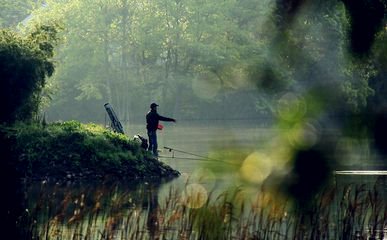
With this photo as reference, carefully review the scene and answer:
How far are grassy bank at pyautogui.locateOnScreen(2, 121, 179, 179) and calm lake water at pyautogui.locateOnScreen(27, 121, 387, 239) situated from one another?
1412mm

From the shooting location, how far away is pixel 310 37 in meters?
82.8

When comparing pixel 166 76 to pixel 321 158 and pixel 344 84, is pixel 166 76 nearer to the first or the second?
pixel 344 84

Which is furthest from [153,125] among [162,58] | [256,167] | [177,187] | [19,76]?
[162,58]

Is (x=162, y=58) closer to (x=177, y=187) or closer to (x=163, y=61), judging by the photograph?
(x=163, y=61)

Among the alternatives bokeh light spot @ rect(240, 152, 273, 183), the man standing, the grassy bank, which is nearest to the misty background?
bokeh light spot @ rect(240, 152, 273, 183)

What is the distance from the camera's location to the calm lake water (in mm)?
17969

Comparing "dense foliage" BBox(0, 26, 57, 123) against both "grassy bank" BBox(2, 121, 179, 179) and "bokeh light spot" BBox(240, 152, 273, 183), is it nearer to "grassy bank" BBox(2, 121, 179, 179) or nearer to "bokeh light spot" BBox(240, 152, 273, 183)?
"grassy bank" BBox(2, 121, 179, 179)

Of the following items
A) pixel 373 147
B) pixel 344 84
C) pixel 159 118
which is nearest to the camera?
pixel 159 118

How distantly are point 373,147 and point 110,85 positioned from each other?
52879mm

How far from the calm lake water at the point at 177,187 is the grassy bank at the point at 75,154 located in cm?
141

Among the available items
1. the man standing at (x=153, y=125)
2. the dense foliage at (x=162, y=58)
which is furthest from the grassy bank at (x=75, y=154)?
the dense foliage at (x=162, y=58)

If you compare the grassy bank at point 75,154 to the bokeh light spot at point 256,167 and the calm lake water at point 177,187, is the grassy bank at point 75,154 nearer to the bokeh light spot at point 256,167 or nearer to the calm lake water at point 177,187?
the calm lake water at point 177,187

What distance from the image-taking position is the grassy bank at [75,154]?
36.6 metres

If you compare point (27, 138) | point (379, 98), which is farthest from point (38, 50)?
point (379, 98)
